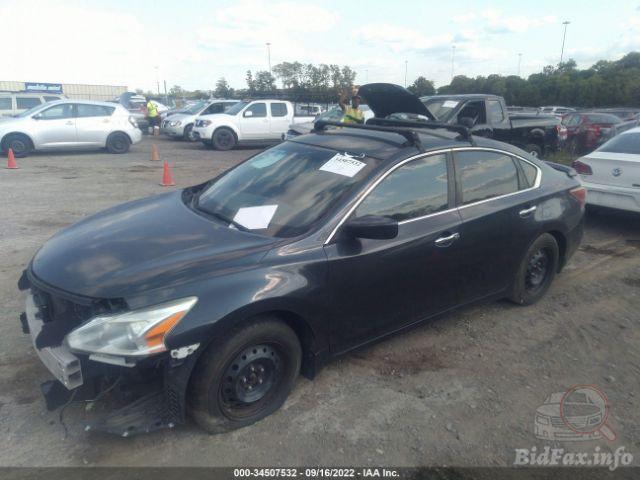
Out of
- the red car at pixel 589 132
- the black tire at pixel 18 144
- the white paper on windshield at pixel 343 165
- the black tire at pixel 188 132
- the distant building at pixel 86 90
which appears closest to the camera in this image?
the white paper on windshield at pixel 343 165

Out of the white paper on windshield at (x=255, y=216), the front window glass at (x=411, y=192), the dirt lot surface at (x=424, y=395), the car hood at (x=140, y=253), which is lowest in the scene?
the dirt lot surface at (x=424, y=395)

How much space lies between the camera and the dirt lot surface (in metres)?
2.80

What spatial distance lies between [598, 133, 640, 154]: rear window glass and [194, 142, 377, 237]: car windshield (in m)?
5.41

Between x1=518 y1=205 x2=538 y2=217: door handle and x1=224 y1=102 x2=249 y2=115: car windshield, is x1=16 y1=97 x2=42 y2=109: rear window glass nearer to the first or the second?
x1=224 y1=102 x2=249 y2=115: car windshield

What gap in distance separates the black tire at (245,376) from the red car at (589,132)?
14.7m

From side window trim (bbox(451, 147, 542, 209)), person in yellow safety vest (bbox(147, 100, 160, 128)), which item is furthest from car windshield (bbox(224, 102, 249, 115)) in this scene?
side window trim (bbox(451, 147, 542, 209))

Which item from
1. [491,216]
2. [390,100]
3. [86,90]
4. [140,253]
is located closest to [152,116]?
[390,100]

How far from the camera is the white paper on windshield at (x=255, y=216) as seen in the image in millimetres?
3334

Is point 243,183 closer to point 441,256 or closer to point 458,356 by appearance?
point 441,256

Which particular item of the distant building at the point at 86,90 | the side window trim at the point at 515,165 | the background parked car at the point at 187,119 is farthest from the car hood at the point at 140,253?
the distant building at the point at 86,90

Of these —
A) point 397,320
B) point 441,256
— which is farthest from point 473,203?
point 397,320

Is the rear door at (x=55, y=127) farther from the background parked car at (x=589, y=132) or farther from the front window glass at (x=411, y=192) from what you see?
the background parked car at (x=589, y=132)

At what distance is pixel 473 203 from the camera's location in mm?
3959

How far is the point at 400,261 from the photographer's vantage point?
3455 mm
